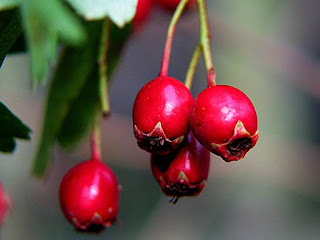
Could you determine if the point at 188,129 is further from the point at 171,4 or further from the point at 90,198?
the point at 171,4

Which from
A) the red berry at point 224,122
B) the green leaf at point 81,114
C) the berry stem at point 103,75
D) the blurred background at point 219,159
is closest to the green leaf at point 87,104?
the green leaf at point 81,114

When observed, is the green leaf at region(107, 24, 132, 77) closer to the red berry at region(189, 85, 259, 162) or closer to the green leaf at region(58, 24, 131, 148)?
the green leaf at region(58, 24, 131, 148)

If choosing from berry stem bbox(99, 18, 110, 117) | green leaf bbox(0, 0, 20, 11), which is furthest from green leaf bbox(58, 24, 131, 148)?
green leaf bbox(0, 0, 20, 11)

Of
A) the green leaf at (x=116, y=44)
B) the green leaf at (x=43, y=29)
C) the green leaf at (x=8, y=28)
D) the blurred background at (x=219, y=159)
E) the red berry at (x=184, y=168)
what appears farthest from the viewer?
the blurred background at (x=219, y=159)

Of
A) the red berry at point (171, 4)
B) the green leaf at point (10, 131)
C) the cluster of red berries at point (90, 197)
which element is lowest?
the cluster of red berries at point (90, 197)

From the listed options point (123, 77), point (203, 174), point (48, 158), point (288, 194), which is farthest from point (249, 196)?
point (203, 174)

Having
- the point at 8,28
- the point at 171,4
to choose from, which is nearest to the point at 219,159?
the point at 171,4

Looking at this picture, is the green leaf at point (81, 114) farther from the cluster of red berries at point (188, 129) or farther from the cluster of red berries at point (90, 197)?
the cluster of red berries at point (188, 129)
